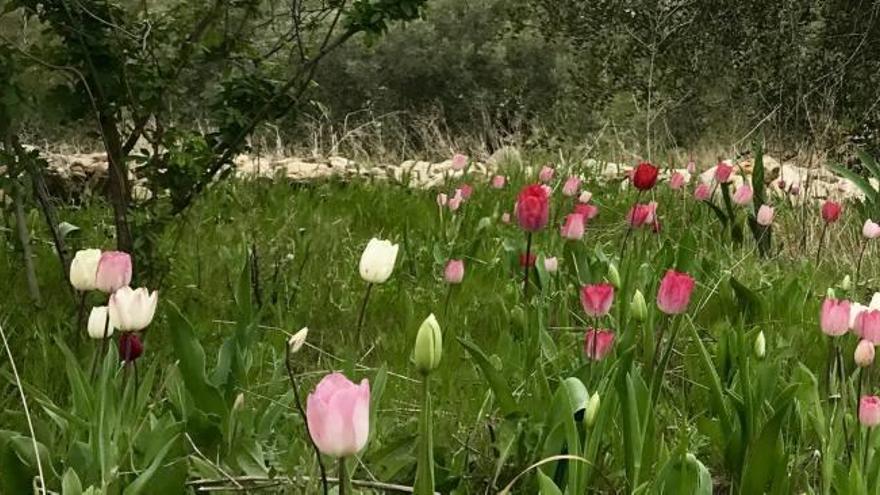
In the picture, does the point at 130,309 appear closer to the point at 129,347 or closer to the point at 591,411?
the point at 129,347

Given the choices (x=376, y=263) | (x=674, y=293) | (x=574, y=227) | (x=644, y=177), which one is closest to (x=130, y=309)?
(x=376, y=263)

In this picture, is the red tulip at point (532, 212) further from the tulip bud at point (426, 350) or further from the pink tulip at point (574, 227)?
the tulip bud at point (426, 350)

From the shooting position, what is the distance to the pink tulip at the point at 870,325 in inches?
56.6

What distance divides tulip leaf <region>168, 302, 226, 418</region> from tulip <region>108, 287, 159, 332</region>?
0.17 m

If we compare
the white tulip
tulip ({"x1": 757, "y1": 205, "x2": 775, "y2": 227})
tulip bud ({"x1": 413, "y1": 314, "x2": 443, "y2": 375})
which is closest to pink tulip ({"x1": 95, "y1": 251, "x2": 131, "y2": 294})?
the white tulip

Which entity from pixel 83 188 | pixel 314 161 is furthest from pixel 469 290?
pixel 314 161

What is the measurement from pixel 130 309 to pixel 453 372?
Answer: 809mm

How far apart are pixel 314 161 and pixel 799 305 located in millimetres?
3966

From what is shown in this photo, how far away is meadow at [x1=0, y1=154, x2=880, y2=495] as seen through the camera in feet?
4.16

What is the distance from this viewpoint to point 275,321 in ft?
7.79

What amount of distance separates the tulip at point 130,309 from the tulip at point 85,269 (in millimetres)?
156

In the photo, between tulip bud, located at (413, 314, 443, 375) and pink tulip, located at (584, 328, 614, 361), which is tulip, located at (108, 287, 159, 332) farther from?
pink tulip, located at (584, 328, 614, 361)

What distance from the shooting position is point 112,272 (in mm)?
1436

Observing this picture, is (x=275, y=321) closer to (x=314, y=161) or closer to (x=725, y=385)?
(x=725, y=385)
